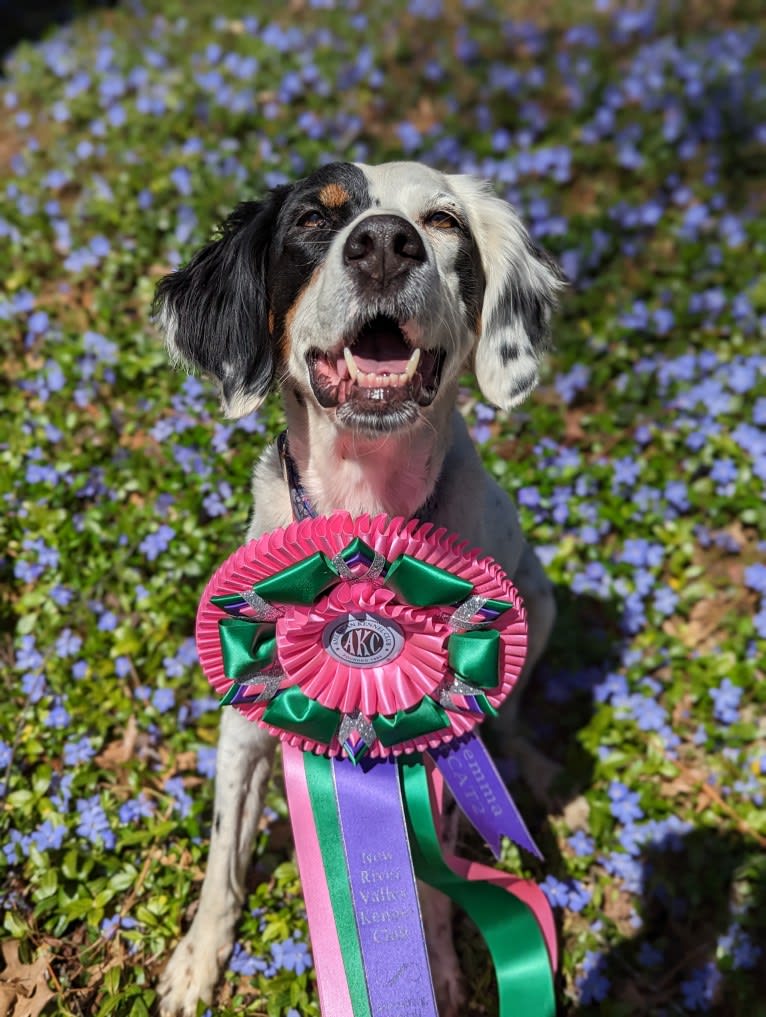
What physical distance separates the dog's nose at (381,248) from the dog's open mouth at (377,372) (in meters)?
0.10

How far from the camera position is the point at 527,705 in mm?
3324

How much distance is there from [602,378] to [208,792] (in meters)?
2.43

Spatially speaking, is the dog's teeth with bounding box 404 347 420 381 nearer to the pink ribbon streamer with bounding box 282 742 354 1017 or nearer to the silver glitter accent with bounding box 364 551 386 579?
the silver glitter accent with bounding box 364 551 386 579

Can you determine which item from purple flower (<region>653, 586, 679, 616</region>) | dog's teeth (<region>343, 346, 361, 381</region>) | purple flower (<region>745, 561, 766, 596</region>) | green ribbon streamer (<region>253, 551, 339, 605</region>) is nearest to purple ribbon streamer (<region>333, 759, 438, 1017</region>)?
green ribbon streamer (<region>253, 551, 339, 605</region>)

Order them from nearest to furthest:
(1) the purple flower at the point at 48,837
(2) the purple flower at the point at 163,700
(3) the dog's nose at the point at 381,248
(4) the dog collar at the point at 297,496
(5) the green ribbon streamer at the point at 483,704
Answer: (3) the dog's nose at the point at 381,248, (5) the green ribbon streamer at the point at 483,704, (4) the dog collar at the point at 297,496, (1) the purple flower at the point at 48,837, (2) the purple flower at the point at 163,700

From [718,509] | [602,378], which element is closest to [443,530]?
[718,509]

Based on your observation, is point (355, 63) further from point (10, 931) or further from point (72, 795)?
point (10, 931)

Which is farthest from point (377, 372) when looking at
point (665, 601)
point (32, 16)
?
point (32, 16)

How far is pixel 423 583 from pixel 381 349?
1.87 feet

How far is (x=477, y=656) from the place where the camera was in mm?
2139

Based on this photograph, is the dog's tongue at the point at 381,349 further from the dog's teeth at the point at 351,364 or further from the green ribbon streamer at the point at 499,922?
the green ribbon streamer at the point at 499,922

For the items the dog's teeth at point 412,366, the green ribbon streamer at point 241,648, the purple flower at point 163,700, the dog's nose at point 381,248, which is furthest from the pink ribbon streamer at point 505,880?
the dog's nose at point 381,248

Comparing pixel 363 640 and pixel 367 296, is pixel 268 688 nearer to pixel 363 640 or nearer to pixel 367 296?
pixel 363 640

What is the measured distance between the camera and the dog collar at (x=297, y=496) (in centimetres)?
231
